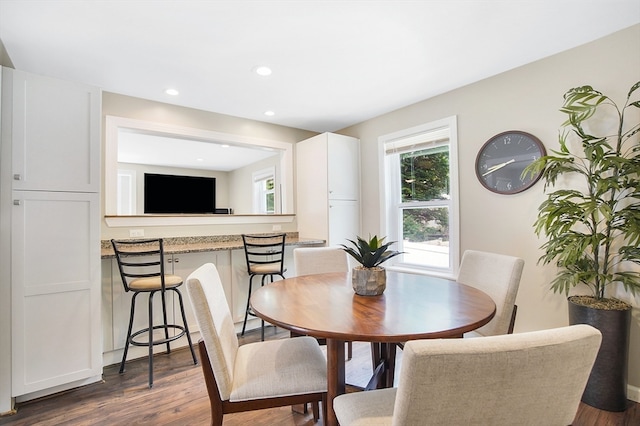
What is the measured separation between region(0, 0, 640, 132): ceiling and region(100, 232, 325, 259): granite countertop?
1.44 m

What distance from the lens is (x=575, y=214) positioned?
6.45 feet

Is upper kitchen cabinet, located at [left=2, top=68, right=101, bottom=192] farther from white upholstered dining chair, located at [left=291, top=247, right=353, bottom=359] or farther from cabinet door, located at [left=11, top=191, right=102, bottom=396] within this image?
white upholstered dining chair, located at [left=291, top=247, right=353, bottom=359]

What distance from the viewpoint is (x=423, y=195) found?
3.36 metres

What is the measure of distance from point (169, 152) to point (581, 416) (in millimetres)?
6138

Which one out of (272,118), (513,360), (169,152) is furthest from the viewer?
(169,152)

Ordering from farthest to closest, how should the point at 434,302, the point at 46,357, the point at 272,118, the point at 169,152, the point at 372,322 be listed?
1. the point at 169,152
2. the point at 272,118
3. the point at 46,357
4. the point at 434,302
5. the point at 372,322

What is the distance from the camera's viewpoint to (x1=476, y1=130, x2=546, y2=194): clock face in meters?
2.46

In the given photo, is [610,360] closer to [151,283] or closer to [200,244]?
[151,283]

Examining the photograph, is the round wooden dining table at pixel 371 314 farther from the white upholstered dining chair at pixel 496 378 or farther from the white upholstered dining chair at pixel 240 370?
the white upholstered dining chair at pixel 496 378

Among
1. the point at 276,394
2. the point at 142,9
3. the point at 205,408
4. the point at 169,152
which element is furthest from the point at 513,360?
the point at 169,152

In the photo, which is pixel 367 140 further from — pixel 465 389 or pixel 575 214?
pixel 465 389

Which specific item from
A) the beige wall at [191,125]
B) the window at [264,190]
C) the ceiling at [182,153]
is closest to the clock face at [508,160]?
the beige wall at [191,125]

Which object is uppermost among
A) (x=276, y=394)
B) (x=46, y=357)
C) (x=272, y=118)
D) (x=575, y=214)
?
(x=272, y=118)

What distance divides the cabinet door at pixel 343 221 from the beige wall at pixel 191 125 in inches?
25.9
